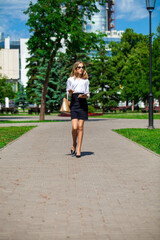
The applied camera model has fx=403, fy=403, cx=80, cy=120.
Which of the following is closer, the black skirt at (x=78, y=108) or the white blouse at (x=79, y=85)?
the white blouse at (x=79, y=85)

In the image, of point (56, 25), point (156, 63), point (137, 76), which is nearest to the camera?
point (56, 25)

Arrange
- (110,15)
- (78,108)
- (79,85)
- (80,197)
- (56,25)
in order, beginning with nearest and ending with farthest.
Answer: (80,197) < (79,85) < (78,108) < (56,25) < (110,15)

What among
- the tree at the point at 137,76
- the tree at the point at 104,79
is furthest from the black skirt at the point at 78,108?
the tree at the point at 104,79

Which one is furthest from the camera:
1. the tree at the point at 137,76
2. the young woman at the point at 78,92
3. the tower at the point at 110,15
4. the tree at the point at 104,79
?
the tower at the point at 110,15

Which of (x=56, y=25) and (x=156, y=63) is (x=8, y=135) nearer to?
(x=56, y=25)

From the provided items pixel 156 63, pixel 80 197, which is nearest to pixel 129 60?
pixel 156 63

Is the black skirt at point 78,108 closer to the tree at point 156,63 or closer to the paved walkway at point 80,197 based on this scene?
the paved walkway at point 80,197

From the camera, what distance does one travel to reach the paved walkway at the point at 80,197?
397 cm

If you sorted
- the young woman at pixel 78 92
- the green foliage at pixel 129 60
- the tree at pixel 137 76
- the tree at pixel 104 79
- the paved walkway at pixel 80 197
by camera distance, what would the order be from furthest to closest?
the green foliage at pixel 129 60 → the tree at pixel 104 79 → the tree at pixel 137 76 → the young woman at pixel 78 92 → the paved walkway at pixel 80 197

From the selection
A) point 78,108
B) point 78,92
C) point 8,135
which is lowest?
point 8,135

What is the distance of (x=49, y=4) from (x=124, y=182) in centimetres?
2291

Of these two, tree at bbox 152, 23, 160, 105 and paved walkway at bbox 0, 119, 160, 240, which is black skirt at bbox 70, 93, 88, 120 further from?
tree at bbox 152, 23, 160, 105

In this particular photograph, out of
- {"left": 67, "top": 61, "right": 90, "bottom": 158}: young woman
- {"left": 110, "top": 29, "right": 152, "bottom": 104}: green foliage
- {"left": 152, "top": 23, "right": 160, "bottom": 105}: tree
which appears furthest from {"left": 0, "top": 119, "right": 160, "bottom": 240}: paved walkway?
{"left": 110, "top": 29, "right": 152, "bottom": 104}: green foliage

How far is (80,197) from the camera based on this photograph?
210 inches
